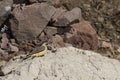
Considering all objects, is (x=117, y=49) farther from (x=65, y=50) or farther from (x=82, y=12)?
(x=65, y=50)

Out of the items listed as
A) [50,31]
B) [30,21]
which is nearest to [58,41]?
[50,31]

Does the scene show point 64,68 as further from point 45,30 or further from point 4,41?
point 4,41

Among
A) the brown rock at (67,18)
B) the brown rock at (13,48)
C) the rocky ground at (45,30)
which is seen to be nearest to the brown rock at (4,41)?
the rocky ground at (45,30)

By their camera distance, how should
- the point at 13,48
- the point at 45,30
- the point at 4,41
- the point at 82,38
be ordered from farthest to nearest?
1. the point at 82,38
2. the point at 45,30
3. the point at 4,41
4. the point at 13,48

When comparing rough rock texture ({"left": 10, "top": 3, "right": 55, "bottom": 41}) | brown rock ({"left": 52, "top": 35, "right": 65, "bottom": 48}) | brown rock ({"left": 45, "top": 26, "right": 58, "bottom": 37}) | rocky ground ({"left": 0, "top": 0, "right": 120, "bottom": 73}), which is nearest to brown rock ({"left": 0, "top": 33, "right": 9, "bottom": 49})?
rocky ground ({"left": 0, "top": 0, "right": 120, "bottom": 73})

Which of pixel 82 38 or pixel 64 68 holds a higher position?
pixel 64 68

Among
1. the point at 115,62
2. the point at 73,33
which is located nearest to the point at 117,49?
the point at 73,33

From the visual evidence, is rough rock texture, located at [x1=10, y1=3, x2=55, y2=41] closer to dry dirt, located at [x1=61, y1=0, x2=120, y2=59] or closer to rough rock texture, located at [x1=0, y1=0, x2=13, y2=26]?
rough rock texture, located at [x1=0, y1=0, x2=13, y2=26]

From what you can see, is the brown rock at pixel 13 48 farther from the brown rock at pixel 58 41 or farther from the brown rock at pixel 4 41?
the brown rock at pixel 58 41
